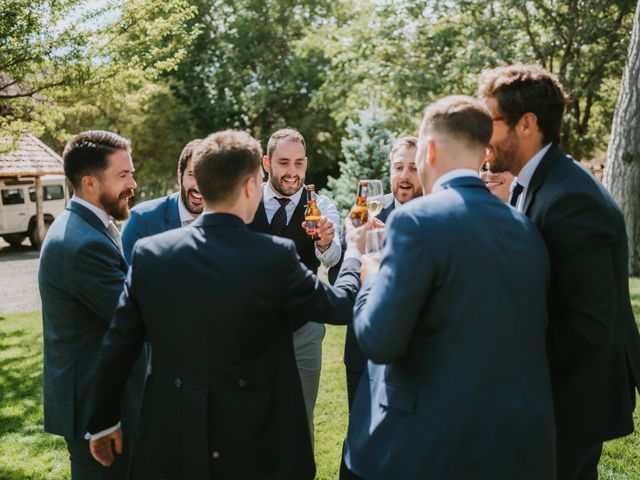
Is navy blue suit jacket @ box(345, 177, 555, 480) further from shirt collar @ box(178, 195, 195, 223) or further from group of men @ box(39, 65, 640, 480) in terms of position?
shirt collar @ box(178, 195, 195, 223)

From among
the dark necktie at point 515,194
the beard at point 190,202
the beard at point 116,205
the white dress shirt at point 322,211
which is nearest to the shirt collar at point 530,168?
the dark necktie at point 515,194

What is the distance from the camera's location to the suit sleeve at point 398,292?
217 cm

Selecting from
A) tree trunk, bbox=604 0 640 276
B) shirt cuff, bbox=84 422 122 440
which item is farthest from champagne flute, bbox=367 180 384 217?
tree trunk, bbox=604 0 640 276

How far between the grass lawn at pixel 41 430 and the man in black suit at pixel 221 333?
2426 mm

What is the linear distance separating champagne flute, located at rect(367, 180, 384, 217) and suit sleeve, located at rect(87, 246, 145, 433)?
1.62m

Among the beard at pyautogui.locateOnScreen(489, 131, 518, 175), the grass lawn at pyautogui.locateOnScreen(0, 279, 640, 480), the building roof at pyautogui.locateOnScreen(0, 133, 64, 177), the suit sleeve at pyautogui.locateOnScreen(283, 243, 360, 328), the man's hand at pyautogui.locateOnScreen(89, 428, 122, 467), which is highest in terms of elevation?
the building roof at pyautogui.locateOnScreen(0, 133, 64, 177)

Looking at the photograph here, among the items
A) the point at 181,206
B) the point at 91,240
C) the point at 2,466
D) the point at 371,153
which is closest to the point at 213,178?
the point at 91,240

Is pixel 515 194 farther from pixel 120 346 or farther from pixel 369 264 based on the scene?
pixel 120 346

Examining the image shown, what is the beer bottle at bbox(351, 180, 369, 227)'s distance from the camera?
3.50m

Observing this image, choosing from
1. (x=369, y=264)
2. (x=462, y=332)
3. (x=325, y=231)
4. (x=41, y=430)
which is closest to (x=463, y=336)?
(x=462, y=332)

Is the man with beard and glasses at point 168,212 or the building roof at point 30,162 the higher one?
the building roof at point 30,162

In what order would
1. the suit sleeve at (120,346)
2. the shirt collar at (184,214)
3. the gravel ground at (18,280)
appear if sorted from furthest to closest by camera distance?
the gravel ground at (18,280) → the shirt collar at (184,214) → the suit sleeve at (120,346)

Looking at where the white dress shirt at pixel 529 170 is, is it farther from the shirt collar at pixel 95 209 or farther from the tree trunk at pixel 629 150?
the tree trunk at pixel 629 150

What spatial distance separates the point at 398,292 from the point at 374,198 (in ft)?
5.46
